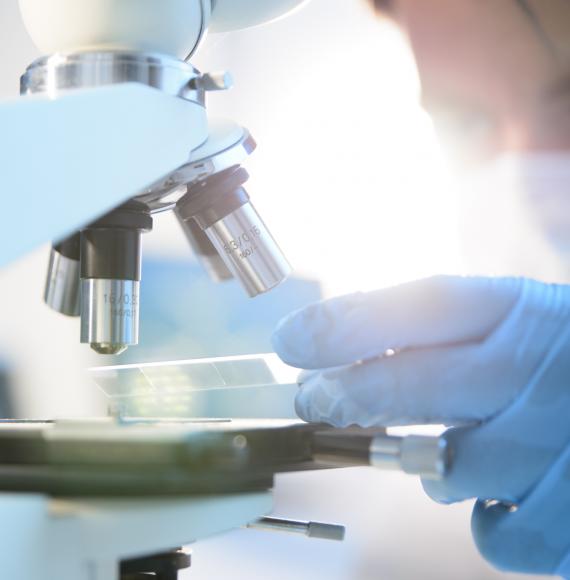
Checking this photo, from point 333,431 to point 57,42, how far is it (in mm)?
350

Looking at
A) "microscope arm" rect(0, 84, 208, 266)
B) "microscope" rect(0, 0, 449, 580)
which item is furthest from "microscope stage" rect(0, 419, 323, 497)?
"microscope arm" rect(0, 84, 208, 266)

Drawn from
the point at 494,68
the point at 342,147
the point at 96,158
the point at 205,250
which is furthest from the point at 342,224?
the point at 96,158

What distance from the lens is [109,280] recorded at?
624mm

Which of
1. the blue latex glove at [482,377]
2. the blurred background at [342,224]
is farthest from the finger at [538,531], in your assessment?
the blurred background at [342,224]

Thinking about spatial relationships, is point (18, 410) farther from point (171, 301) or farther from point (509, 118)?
point (509, 118)

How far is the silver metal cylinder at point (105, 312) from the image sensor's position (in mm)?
620

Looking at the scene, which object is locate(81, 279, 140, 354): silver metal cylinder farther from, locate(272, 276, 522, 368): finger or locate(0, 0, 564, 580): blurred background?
locate(0, 0, 564, 580): blurred background

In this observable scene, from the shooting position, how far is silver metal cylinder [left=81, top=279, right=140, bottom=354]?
620 millimetres

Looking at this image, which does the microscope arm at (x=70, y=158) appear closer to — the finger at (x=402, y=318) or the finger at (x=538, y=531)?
the finger at (x=402, y=318)

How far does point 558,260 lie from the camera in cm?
147

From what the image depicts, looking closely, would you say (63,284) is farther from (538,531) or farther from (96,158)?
(538,531)

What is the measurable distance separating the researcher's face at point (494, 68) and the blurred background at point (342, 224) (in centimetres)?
12

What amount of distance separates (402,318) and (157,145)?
0.21m

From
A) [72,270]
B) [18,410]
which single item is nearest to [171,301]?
[18,410]
